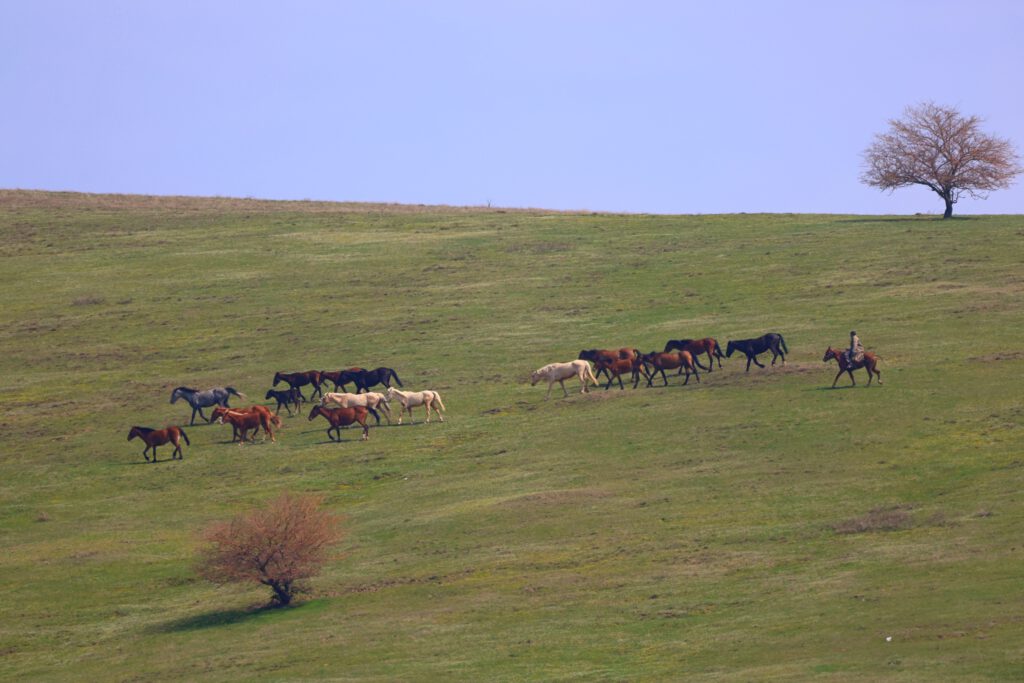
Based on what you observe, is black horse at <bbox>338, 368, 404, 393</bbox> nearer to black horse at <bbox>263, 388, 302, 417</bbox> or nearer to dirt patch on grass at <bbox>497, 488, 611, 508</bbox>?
black horse at <bbox>263, 388, 302, 417</bbox>

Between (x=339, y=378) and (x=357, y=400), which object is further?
(x=339, y=378)

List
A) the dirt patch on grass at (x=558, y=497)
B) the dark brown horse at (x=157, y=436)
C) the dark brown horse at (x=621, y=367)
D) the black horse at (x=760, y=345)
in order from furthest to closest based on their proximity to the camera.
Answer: the black horse at (x=760, y=345) < the dark brown horse at (x=621, y=367) < the dark brown horse at (x=157, y=436) < the dirt patch on grass at (x=558, y=497)

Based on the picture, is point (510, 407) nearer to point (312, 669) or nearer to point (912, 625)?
point (312, 669)

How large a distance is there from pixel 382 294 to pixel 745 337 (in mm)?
21001

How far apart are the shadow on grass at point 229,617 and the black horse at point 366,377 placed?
19.0 metres

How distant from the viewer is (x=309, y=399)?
50312mm

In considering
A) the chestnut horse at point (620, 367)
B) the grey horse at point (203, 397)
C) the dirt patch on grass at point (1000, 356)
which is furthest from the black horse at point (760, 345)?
the grey horse at point (203, 397)

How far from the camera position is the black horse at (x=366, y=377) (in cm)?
4959

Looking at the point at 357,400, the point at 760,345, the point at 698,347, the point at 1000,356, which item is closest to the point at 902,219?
the point at 760,345

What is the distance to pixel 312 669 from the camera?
83.4 feet

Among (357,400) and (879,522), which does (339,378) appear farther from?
(879,522)

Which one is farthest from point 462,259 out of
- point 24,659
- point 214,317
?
point 24,659

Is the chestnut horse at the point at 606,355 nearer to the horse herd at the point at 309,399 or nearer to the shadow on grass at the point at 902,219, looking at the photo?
the horse herd at the point at 309,399

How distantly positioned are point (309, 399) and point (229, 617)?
20.5m
